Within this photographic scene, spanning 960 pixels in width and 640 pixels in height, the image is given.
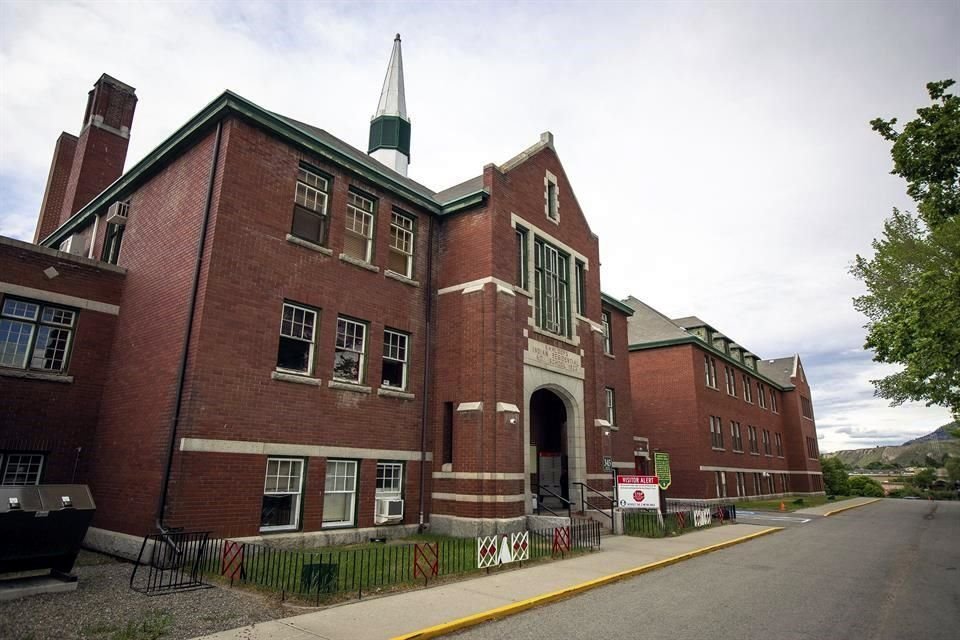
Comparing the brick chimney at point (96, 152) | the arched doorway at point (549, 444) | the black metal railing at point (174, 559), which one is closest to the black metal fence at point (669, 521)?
the arched doorway at point (549, 444)

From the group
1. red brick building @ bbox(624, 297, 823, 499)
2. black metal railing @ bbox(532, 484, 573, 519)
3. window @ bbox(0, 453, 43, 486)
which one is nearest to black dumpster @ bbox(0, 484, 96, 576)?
window @ bbox(0, 453, 43, 486)

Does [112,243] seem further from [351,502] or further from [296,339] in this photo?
[351,502]

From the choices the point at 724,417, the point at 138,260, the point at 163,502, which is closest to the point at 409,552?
the point at 163,502

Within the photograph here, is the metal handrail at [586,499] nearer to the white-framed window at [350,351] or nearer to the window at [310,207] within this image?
the white-framed window at [350,351]

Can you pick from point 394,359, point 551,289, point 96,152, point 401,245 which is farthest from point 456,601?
point 96,152

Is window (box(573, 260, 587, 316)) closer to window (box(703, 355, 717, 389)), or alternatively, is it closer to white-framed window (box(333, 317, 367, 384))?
white-framed window (box(333, 317, 367, 384))

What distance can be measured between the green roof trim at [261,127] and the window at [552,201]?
433cm

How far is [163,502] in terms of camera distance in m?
11.6

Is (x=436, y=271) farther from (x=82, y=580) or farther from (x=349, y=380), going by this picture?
(x=82, y=580)

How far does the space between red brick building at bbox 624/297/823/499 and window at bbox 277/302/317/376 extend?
26438mm

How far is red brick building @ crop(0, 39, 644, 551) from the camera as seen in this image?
12.8 meters

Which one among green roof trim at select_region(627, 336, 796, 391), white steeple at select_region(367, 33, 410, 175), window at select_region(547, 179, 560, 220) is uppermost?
white steeple at select_region(367, 33, 410, 175)

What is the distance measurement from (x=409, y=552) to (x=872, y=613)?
9.12 m

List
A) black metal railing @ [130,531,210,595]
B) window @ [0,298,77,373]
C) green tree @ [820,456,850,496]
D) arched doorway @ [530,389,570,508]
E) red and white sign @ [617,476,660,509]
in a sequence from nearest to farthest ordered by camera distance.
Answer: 1. black metal railing @ [130,531,210,595]
2. window @ [0,298,77,373]
3. red and white sign @ [617,476,660,509]
4. arched doorway @ [530,389,570,508]
5. green tree @ [820,456,850,496]
